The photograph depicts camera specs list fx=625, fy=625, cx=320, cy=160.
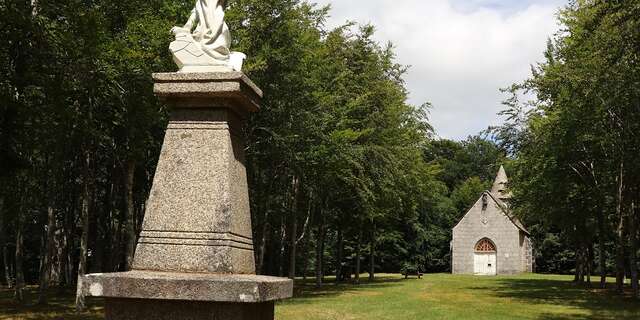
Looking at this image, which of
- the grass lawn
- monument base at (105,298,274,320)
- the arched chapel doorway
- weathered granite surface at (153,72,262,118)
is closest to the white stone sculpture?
weathered granite surface at (153,72,262,118)

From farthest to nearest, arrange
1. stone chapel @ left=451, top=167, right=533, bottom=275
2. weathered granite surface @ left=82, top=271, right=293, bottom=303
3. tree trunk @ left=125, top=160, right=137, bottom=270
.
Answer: stone chapel @ left=451, top=167, right=533, bottom=275 < tree trunk @ left=125, top=160, right=137, bottom=270 < weathered granite surface @ left=82, top=271, right=293, bottom=303

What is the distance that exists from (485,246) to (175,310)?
60474mm

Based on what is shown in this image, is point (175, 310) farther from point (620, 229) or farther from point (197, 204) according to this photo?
point (620, 229)

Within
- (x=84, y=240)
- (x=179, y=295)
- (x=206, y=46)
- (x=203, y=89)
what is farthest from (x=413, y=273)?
(x=179, y=295)

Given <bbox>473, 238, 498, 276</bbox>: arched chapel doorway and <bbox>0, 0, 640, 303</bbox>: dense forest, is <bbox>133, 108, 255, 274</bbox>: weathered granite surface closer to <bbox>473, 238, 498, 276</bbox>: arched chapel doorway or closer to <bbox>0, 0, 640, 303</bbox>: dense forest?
<bbox>0, 0, 640, 303</bbox>: dense forest

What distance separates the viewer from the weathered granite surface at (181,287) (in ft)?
18.8

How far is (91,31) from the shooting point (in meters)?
17.0

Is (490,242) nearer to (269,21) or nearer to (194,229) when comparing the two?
(269,21)

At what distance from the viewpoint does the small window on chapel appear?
63.0 metres

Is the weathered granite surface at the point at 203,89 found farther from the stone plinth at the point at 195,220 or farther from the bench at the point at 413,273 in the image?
the bench at the point at 413,273

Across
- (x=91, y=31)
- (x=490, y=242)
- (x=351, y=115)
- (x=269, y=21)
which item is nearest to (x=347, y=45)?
(x=351, y=115)

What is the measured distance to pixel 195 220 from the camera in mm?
6543

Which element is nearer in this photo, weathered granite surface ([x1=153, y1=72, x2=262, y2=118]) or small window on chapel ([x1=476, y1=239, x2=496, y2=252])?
weathered granite surface ([x1=153, y1=72, x2=262, y2=118])

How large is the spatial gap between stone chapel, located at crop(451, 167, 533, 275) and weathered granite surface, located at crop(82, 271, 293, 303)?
59.2 m
